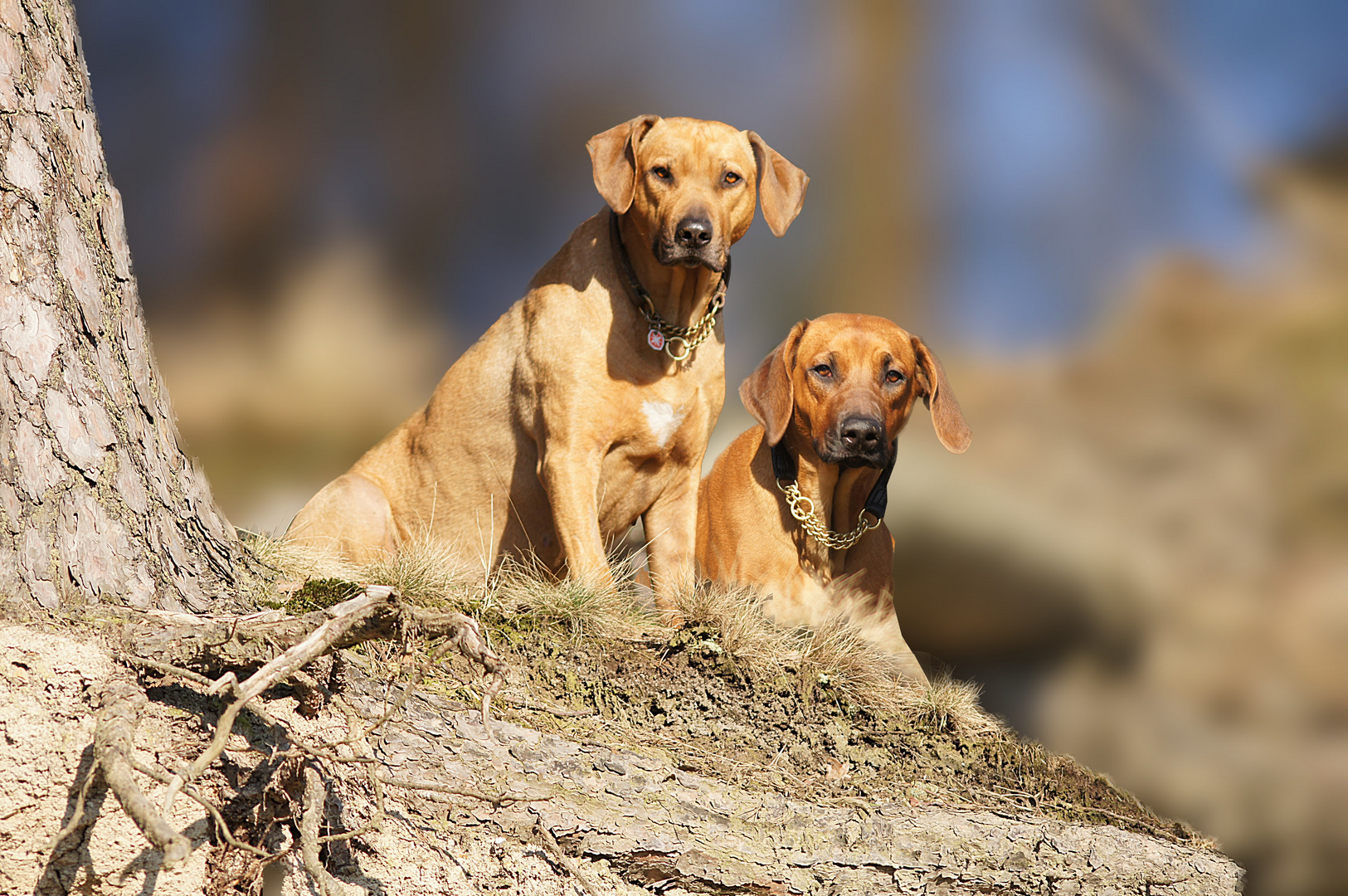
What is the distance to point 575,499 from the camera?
159 inches

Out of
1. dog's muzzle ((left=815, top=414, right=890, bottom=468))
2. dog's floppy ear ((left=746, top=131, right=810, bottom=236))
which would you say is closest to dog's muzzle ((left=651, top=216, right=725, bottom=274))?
dog's floppy ear ((left=746, top=131, right=810, bottom=236))

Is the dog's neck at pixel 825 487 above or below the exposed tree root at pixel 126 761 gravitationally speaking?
above

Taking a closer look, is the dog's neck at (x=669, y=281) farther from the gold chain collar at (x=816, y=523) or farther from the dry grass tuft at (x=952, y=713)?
the dry grass tuft at (x=952, y=713)

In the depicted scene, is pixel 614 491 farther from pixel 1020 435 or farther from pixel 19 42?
pixel 1020 435

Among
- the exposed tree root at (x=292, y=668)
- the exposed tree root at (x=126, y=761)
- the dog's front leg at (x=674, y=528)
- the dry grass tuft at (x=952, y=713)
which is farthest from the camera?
the dog's front leg at (x=674, y=528)

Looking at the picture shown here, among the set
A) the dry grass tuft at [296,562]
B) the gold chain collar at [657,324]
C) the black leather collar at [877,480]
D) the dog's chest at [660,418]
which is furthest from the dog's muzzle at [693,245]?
the dry grass tuft at [296,562]

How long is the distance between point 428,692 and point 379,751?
0.20 m

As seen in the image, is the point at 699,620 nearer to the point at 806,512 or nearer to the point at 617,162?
the point at 806,512

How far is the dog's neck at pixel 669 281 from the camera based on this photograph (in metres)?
4.15

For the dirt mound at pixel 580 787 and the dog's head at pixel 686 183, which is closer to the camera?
the dirt mound at pixel 580 787

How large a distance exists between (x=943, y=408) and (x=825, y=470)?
0.55m

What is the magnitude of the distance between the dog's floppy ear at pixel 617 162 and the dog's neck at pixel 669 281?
164 millimetres

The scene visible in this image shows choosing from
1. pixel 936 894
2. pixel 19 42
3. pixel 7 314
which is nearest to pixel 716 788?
pixel 936 894

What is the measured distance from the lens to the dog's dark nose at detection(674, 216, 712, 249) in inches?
149
